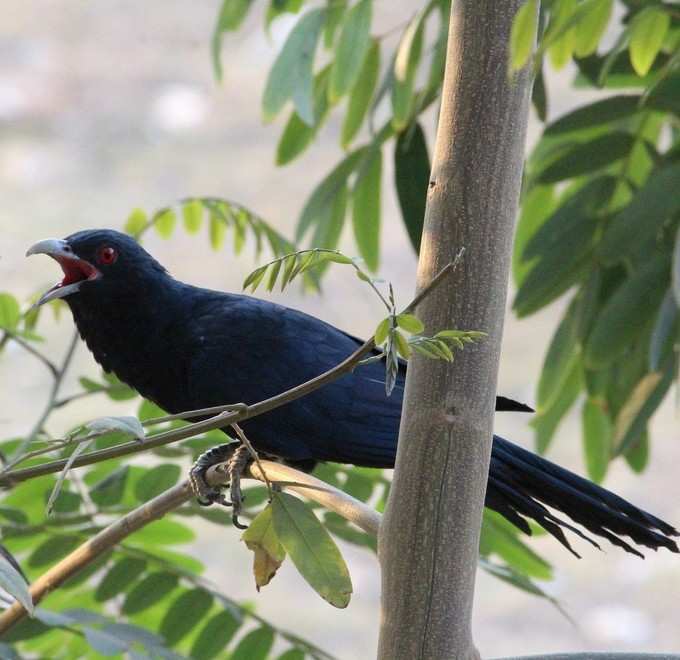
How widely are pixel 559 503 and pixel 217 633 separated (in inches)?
22.7

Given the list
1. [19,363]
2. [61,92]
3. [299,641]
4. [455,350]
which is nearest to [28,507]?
[299,641]

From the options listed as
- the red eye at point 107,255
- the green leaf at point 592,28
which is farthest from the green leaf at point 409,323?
the red eye at point 107,255

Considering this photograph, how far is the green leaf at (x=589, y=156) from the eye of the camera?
199 centimetres

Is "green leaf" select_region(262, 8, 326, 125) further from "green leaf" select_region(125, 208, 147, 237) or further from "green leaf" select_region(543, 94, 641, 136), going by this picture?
"green leaf" select_region(543, 94, 641, 136)

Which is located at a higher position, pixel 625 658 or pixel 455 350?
pixel 455 350

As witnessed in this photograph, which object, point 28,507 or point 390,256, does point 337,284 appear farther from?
point 28,507

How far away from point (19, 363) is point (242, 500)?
491cm

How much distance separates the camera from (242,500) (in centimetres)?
170

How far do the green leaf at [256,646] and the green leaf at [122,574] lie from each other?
0.64 ft

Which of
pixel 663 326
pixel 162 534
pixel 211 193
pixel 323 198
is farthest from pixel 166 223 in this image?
pixel 211 193

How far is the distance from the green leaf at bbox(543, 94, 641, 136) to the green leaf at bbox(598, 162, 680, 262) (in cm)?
21

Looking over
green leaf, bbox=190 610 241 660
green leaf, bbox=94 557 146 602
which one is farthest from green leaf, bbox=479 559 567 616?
green leaf, bbox=94 557 146 602

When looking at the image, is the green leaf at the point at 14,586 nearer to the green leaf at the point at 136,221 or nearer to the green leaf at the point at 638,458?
the green leaf at the point at 136,221

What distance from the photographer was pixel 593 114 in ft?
6.57
